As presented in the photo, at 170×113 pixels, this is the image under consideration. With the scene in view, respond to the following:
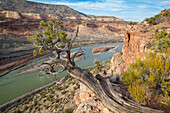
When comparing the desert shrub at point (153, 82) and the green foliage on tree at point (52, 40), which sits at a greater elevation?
the green foliage on tree at point (52, 40)

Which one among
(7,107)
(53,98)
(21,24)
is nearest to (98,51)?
(53,98)

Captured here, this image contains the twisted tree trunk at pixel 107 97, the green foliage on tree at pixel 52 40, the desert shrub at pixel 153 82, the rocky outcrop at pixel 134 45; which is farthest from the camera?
the rocky outcrop at pixel 134 45

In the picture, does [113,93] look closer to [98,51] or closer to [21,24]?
[98,51]

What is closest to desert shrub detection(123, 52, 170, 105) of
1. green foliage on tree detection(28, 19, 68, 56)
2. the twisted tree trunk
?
the twisted tree trunk

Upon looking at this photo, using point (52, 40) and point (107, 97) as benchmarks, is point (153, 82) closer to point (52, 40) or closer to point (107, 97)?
point (107, 97)

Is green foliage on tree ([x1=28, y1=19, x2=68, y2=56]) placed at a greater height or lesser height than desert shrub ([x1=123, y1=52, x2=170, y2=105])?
greater

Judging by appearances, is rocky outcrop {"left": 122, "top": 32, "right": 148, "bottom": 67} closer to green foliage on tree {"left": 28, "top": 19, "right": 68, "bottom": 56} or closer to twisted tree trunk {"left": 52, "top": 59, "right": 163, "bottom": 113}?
twisted tree trunk {"left": 52, "top": 59, "right": 163, "bottom": 113}

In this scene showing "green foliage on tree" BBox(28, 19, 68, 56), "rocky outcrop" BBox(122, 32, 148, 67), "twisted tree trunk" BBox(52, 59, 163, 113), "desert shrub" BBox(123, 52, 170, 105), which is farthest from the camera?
"rocky outcrop" BBox(122, 32, 148, 67)

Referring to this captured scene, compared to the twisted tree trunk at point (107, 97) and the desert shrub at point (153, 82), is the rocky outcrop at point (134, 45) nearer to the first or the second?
the desert shrub at point (153, 82)

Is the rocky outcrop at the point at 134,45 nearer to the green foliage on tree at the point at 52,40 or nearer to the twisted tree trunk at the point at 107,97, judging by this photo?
the twisted tree trunk at the point at 107,97

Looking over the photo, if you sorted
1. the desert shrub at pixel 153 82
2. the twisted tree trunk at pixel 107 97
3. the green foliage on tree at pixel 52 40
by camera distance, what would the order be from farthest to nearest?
the green foliage on tree at pixel 52 40 < the desert shrub at pixel 153 82 < the twisted tree trunk at pixel 107 97

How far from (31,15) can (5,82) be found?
249 feet

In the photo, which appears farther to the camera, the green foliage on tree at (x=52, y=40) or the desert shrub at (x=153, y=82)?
the green foliage on tree at (x=52, y=40)

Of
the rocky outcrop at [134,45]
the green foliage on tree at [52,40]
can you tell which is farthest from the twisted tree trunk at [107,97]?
the rocky outcrop at [134,45]
